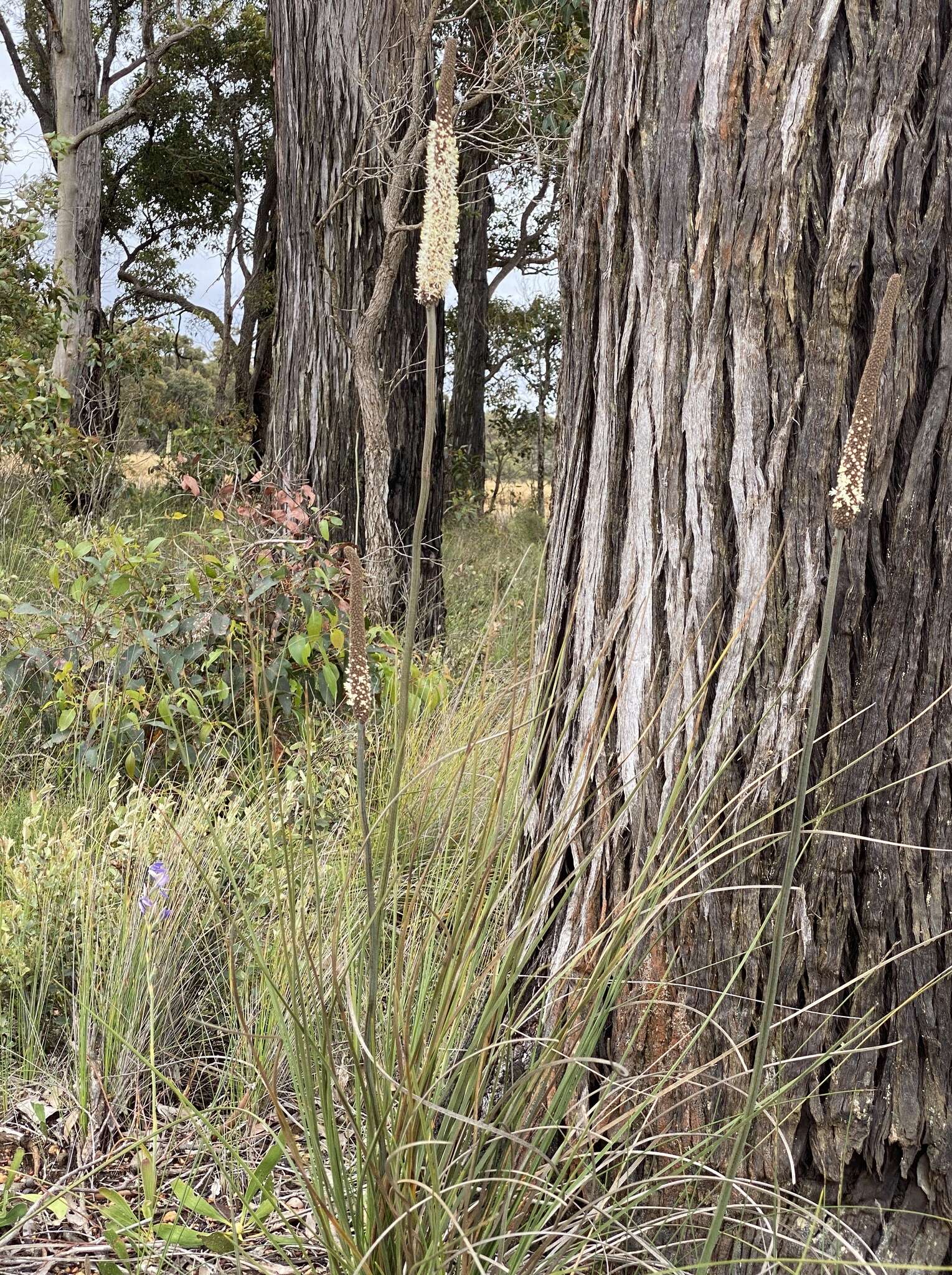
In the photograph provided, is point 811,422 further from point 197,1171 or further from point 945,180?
point 197,1171

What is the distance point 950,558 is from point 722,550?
13.2 inches

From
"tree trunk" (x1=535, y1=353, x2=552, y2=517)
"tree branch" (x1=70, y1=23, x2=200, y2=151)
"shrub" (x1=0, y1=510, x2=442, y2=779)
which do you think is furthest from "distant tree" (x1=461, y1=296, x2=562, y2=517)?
"shrub" (x1=0, y1=510, x2=442, y2=779)

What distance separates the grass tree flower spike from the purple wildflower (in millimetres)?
1656

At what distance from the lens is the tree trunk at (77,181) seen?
952 centimetres

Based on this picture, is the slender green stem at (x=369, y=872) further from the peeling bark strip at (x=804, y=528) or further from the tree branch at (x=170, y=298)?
the tree branch at (x=170, y=298)

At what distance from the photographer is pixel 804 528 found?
1.63 m

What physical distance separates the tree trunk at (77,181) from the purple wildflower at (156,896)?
25.8 feet

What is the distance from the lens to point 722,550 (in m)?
1.69

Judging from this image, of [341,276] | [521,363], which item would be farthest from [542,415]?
[341,276]

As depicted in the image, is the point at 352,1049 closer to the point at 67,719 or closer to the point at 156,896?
the point at 156,896

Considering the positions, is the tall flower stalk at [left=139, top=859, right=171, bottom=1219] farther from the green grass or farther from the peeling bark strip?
the peeling bark strip

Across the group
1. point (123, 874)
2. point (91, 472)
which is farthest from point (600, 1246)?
point (91, 472)

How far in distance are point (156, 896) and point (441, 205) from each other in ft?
5.90

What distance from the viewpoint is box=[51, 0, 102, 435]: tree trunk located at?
9.52 metres
